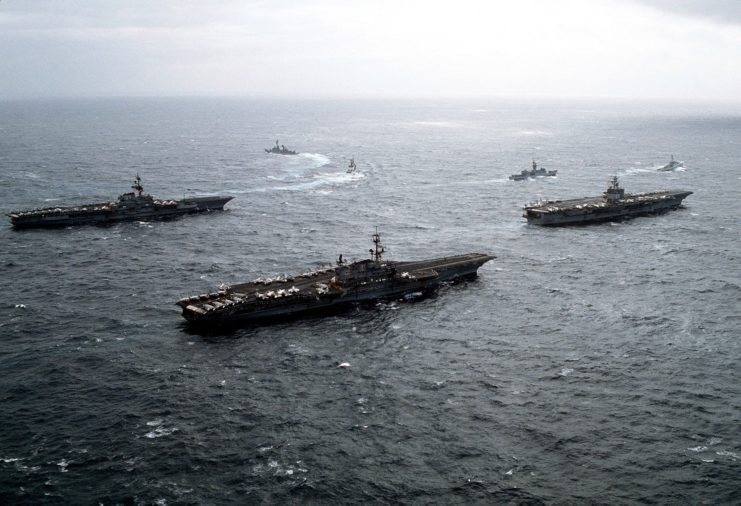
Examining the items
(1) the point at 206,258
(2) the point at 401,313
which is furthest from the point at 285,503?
(1) the point at 206,258

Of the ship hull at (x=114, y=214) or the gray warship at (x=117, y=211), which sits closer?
the ship hull at (x=114, y=214)

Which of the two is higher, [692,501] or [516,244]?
[516,244]

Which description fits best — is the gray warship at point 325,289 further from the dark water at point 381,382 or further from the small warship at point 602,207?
the small warship at point 602,207

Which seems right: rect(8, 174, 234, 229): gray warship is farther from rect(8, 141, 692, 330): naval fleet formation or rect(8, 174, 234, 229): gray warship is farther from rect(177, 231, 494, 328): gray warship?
rect(177, 231, 494, 328): gray warship

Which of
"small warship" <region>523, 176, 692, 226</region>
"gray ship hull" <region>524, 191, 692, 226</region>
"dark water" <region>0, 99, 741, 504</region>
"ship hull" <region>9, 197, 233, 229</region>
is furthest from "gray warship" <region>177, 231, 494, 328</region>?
"ship hull" <region>9, 197, 233, 229</region>

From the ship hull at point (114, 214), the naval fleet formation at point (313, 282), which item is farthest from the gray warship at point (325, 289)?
the ship hull at point (114, 214)

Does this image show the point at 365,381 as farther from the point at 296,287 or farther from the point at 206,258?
the point at 206,258
